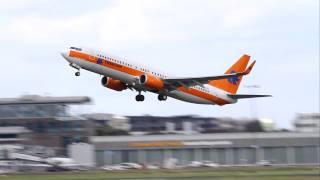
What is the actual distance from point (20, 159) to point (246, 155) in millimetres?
45224

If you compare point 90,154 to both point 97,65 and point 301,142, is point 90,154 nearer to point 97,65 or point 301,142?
point 301,142

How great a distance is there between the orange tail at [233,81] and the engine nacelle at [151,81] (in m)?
12.6

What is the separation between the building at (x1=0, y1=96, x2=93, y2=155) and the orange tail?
57.7 metres

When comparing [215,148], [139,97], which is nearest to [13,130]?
[215,148]

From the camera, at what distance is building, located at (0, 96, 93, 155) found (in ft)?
482

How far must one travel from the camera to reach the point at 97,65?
235 feet

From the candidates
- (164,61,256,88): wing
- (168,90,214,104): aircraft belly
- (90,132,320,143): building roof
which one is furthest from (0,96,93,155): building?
(164,61,256,88): wing

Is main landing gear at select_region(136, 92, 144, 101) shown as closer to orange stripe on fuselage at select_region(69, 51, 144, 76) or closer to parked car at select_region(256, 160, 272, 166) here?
orange stripe on fuselage at select_region(69, 51, 144, 76)

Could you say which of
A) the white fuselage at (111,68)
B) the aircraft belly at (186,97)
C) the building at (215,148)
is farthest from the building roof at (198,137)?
the white fuselage at (111,68)

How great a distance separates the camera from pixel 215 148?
5374 inches

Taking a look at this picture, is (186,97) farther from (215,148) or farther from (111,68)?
(215,148)

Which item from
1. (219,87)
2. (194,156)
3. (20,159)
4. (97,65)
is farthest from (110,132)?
(97,65)

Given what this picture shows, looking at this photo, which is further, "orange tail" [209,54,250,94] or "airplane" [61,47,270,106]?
"orange tail" [209,54,250,94]

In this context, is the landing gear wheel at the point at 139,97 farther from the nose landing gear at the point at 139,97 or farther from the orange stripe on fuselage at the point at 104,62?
the orange stripe on fuselage at the point at 104,62
